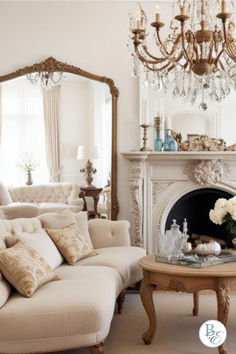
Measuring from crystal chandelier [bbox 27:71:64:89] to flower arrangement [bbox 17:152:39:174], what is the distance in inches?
30.5

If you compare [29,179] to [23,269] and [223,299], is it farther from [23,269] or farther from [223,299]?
[223,299]

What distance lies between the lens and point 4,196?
5.35 m

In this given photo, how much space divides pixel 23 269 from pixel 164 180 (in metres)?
2.40

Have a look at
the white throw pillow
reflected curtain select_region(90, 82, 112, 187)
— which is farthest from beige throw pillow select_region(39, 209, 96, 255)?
reflected curtain select_region(90, 82, 112, 187)

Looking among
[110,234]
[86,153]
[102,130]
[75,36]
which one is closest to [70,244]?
[110,234]

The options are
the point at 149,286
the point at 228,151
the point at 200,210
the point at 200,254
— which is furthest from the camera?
the point at 200,210

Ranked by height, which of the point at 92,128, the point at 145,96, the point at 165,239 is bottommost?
the point at 165,239

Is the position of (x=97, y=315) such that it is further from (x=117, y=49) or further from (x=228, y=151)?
(x=117, y=49)

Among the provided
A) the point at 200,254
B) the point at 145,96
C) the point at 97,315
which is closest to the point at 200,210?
the point at 145,96

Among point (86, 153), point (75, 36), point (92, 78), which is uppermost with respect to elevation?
point (75, 36)

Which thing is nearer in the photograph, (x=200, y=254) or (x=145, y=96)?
(x=200, y=254)

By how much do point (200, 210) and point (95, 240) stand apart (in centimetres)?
138

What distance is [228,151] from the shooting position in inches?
204

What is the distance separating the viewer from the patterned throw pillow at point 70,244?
4.24 meters
